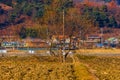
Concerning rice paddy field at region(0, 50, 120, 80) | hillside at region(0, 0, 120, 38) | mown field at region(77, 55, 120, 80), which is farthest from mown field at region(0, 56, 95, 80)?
hillside at region(0, 0, 120, 38)

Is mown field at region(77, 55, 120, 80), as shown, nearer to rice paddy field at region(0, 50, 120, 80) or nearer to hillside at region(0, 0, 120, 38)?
rice paddy field at region(0, 50, 120, 80)

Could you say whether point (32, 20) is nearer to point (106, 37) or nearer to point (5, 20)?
point (5, 20)

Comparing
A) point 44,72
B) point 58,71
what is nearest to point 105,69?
point 58,71

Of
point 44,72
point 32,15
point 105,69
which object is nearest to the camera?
point 44,72

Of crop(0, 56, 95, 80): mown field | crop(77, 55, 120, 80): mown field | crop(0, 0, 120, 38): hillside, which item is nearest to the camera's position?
crop(0, 56, 95, 80): mown field

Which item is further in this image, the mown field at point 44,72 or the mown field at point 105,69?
the mown field at point 105,69

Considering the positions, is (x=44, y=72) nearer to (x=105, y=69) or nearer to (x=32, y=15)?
(x=105, y=69)

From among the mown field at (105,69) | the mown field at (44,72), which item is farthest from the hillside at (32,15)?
the mown field at (44,72)

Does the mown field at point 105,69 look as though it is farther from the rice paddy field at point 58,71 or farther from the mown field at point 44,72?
the mown field at point 44,72

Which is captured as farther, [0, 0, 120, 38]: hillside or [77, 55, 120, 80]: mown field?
[0, 0, 120, 38]: hillside

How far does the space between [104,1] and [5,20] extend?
5010 cm

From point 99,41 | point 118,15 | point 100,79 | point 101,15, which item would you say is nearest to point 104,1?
point 118,15

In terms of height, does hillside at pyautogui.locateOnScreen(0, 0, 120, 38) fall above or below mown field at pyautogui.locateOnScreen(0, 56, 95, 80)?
below

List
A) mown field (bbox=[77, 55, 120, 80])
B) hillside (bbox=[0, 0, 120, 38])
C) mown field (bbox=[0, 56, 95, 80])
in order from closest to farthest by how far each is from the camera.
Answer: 1. mown field (bbox=[0, 56, 95, 80])
2. mown field (bbox=[77, 55, 120, 80])
3. hillside (bbox=[0, 0, 120, 38])
